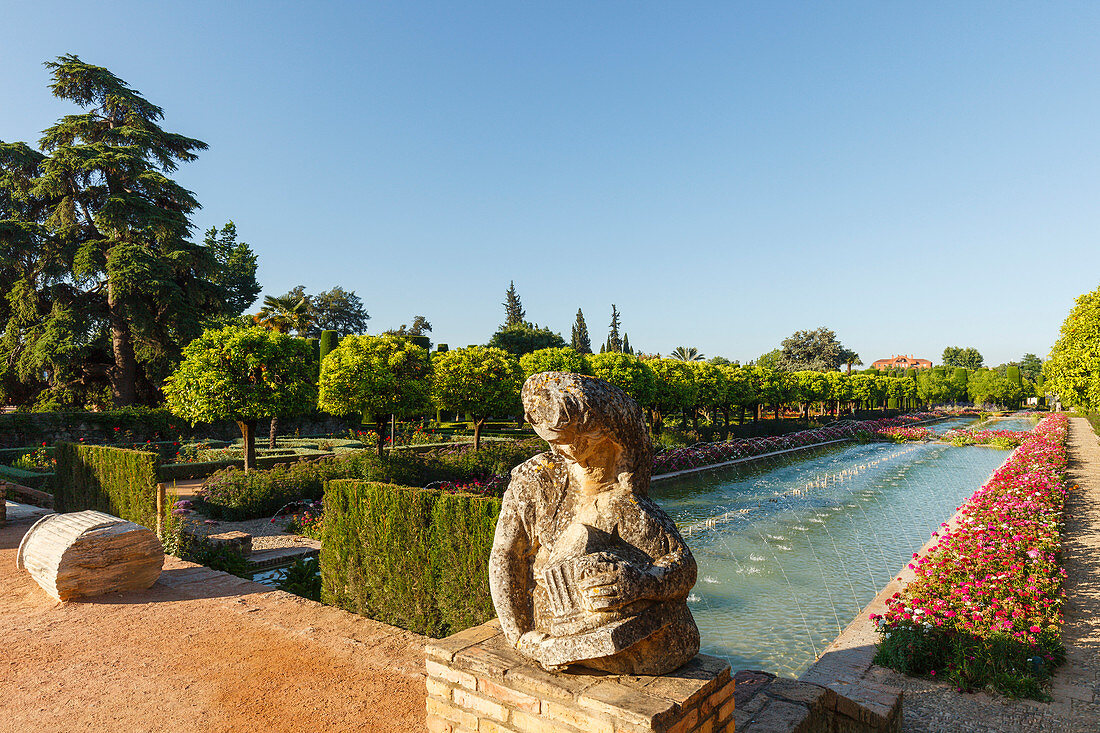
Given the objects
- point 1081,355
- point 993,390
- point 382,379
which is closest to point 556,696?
point 382,379

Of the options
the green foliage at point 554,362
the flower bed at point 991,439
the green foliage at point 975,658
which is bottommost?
the flower bed at point 991,439

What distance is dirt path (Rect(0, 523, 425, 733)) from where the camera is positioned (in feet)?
14.3

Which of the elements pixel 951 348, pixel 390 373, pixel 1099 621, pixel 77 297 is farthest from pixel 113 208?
pixel 951 348

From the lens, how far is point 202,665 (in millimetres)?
5273

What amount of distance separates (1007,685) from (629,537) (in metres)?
4.45

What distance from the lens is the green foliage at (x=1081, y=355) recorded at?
1769cm

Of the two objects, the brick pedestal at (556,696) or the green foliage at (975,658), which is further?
the green foliage at (975,658)

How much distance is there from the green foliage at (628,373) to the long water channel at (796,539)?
5090mm

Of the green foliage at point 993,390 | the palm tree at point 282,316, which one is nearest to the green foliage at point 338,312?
the palm tree at point 282,316

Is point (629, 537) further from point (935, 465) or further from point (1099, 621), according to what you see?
point (935, 465)

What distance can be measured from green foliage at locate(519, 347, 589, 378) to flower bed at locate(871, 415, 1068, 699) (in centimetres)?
1613

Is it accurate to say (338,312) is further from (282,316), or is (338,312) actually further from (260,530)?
(260,530)

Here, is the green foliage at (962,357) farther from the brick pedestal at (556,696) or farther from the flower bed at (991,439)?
the brick pedestal at (556,696)

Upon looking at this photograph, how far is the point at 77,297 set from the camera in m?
27.1
